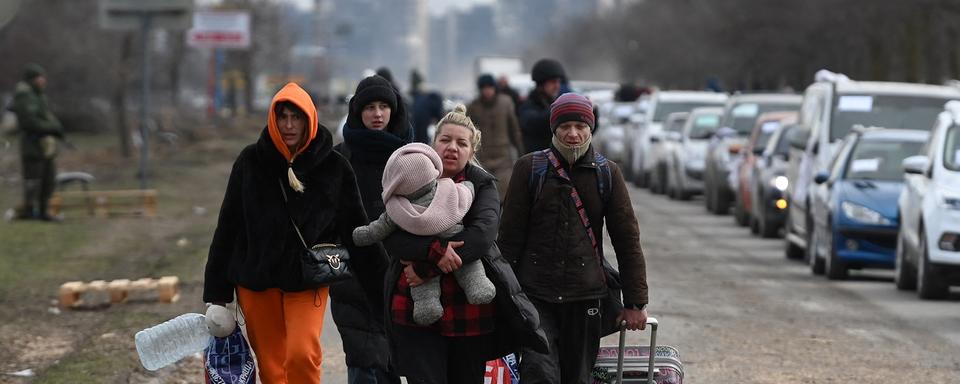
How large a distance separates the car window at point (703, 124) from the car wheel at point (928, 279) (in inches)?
571

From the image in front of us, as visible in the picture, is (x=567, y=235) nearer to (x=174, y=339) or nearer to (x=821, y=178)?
(x=174, y=339)

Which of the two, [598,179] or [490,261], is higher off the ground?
[598,179]

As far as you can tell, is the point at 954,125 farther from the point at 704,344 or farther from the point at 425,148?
the point at 425,148

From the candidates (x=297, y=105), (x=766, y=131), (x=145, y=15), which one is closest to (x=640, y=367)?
(x=297, y=105)

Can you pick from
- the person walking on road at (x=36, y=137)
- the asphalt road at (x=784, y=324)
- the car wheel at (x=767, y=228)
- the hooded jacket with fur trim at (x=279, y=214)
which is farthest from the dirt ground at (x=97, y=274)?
the car wheel at (x=767, y=228)

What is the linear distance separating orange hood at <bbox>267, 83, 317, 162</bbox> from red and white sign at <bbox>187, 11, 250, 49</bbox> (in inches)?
1694

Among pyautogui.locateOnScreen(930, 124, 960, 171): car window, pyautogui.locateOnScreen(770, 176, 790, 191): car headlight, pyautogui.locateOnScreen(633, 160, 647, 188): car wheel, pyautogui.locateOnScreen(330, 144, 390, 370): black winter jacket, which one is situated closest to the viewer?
pyautogui.locateOnScreen(330, 144, 390, 370): black winter jacket

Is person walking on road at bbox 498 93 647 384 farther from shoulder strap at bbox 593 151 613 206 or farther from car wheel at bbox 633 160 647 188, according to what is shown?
car wheel at bbox 633 160 647 188

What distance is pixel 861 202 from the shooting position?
54.7ft

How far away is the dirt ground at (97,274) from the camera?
1057 centimetres

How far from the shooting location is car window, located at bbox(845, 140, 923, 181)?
56.4 ft

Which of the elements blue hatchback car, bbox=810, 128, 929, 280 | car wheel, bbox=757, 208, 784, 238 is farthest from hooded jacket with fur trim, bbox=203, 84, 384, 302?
car wheel, bbox=757, 208, 784, 238

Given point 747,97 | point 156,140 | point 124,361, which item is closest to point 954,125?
point 124,361

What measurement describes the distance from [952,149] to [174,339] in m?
9.26
